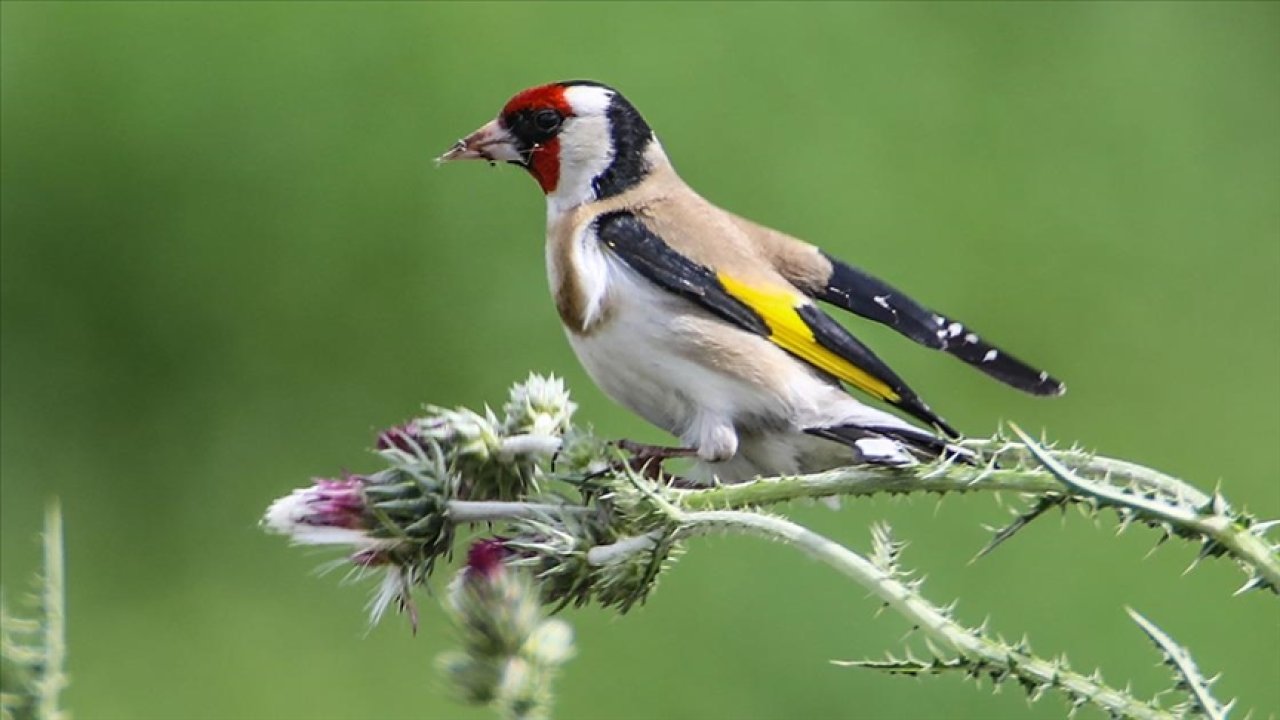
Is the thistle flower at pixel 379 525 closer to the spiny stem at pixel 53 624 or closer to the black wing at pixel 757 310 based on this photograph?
the black wing at pixel 757 310

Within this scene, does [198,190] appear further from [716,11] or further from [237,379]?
[716,11]

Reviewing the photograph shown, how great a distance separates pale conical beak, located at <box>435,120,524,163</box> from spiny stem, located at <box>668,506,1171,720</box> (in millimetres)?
751

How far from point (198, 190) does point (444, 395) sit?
0.94 meters

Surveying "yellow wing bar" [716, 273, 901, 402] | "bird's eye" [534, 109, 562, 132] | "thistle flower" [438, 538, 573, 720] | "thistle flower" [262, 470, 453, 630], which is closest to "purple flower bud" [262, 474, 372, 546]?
"thistle flower" [262, 470, 453, 630]

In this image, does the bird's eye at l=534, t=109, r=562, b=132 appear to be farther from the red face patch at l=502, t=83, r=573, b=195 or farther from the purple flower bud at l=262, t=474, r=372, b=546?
the purple flower bud at l=262, t=474, r=372, b=546

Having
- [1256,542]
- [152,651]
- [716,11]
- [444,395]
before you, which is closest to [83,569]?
[152,651]

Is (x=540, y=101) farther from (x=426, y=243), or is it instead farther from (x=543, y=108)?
(x=426, y=243)

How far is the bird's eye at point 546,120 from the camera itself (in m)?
2.51

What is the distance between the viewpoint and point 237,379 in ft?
16.7

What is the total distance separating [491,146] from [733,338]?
37 cm

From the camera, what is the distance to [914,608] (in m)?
1.73

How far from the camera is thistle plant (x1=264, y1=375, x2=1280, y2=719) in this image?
1568 millimetres

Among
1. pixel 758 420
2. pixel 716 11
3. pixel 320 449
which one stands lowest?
pixel 758 420

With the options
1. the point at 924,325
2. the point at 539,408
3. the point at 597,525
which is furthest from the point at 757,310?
the point at 597,525
